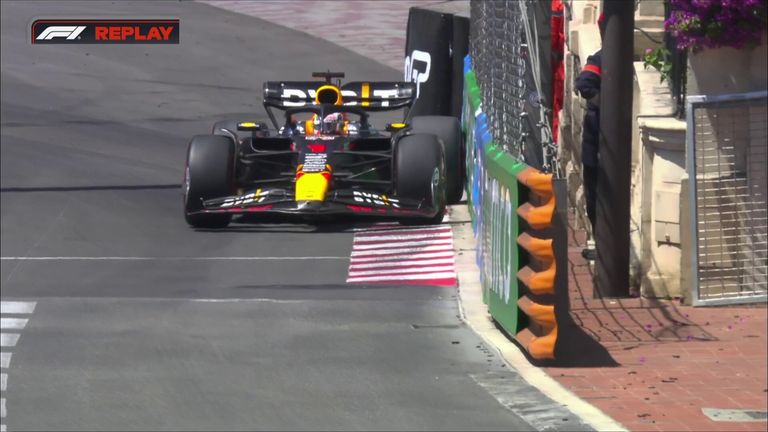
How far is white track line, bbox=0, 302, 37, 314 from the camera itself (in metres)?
9.98

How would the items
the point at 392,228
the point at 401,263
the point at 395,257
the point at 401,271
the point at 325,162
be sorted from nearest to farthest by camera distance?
1. the point at 401,271
2. the point at 401,263
3. the point at 395,257
4. the point at 325,162
5. the point at 392,228

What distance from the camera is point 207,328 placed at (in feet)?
30.6

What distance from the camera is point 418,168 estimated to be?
1310 cm

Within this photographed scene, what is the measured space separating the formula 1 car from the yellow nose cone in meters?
0.01

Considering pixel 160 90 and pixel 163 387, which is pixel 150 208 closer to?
pixel 160 90

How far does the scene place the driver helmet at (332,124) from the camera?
1406 centimetres

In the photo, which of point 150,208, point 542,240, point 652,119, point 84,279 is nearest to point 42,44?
point 542,240

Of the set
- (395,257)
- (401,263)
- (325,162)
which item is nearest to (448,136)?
(325,162)

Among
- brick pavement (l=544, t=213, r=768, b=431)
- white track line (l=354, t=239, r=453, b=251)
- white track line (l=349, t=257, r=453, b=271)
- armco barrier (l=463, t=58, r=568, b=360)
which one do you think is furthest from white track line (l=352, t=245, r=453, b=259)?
armco barrier (l=463, t=58, r=568, b=360)

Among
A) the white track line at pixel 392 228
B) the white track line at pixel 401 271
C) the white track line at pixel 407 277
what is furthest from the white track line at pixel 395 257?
the white track line at pixel 392 228

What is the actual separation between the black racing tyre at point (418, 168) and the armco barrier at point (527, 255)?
3354 mm

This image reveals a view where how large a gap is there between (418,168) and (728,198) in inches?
164

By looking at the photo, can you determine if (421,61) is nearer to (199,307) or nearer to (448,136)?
(448,136)

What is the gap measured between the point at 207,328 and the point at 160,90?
1.84 m
